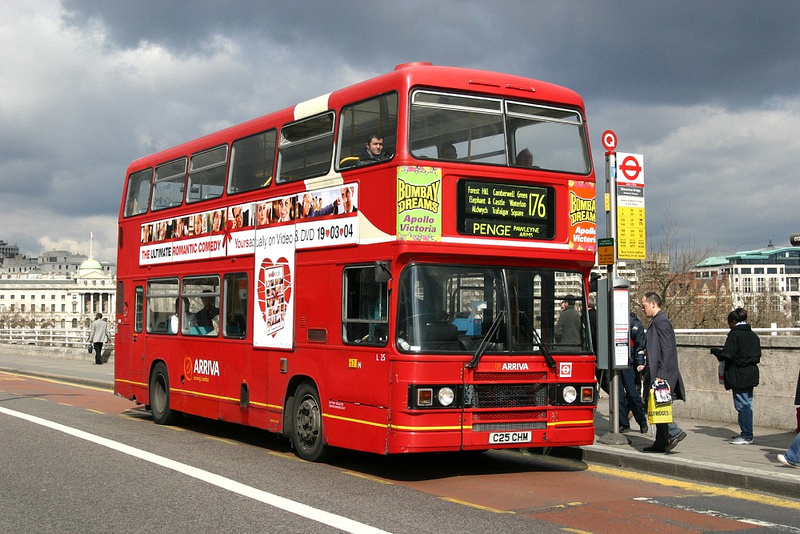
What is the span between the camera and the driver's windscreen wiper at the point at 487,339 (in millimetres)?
10102

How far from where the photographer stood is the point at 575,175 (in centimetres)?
1102

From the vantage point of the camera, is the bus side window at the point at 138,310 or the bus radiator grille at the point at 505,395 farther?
the bus side window at the point at 138,310

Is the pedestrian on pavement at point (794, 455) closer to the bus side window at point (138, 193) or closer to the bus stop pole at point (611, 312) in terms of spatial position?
the bus stop pole at point (611, 312)

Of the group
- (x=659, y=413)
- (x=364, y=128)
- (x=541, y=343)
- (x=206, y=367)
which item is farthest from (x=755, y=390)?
(x=206, y=367)

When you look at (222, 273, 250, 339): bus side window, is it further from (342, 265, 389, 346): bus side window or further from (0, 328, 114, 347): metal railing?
(0, 328, 114, 347): metal railing

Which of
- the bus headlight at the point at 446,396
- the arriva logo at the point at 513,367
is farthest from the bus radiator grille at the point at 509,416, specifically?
the arriva logo at the point at 513,367

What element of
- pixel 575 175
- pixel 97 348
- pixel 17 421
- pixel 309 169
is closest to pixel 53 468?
pixel 309 169

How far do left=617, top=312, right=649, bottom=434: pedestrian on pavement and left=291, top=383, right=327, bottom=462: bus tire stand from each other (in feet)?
15.5

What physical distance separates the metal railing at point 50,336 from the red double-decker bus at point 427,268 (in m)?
26.7

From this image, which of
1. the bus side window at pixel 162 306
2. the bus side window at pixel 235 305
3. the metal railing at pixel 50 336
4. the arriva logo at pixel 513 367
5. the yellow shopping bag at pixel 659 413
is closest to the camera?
the arriva logo at pixel 513 367

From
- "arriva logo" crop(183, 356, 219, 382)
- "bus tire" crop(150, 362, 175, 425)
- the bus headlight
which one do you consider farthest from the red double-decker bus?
"bus tire" crop(150, 362, 175, 425)

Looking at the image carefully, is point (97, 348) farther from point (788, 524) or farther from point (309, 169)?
point (788, 524)

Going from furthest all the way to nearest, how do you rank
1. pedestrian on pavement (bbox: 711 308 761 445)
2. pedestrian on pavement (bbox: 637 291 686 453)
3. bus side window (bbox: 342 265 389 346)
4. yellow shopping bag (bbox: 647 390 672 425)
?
pedestrian on pavement (bbox: 711 308 761 445)
pedestrian on pavement (bbox: 637 291 686 453)
yellow shopping bag (bbox: 647 390 672 425)
bus side window (bbox: 342 265 389 346)

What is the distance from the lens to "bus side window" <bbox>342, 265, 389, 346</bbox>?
10406 millimetres
